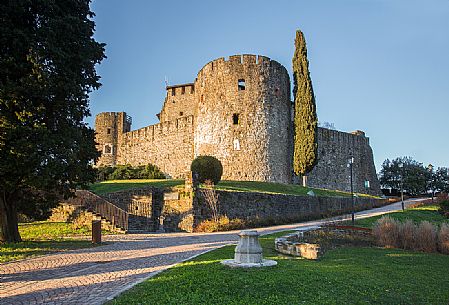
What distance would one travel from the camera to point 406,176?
52.3 m

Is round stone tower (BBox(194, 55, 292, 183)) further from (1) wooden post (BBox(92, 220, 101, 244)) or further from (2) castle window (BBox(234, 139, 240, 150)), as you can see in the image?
(1) wooden post (BBox(92, 220, 101, 244))

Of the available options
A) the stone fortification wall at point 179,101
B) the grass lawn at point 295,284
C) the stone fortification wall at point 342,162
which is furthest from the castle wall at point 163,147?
the grass lawn at point 295,284

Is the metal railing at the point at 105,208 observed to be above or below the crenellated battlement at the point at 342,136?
below

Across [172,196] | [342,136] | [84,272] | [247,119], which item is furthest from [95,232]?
[342,136]

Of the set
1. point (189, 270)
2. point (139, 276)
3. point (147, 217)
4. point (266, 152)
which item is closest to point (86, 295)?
point (139, 276)

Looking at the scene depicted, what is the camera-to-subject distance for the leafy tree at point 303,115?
33.6m

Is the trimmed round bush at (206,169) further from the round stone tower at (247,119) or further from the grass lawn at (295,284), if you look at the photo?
the grass lawn at (295,284)

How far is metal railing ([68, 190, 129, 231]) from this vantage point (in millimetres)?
20797

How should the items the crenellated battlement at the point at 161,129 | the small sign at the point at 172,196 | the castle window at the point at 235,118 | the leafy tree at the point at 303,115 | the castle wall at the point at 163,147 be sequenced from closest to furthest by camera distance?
the small sign at the point at 172,196, the castle window at the point at 235,118, the leafy tree at the point at 303,115, the castle wall at the point at 163,147, the crenellated battlement at the point at 161,129

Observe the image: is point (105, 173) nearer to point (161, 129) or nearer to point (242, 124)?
point (161, 129)

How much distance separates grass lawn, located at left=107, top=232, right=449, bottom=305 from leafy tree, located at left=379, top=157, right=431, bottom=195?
42.1 meters

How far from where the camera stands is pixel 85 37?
52.0ft

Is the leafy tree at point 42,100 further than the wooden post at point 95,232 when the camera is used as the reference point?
No

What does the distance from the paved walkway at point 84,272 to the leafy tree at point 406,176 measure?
140ft
